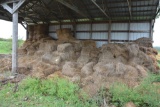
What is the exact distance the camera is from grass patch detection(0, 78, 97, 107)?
175 inches

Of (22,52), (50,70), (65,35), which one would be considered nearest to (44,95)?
(50,70)

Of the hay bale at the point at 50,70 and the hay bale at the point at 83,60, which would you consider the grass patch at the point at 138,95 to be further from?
the hay bale at the point at 50,70

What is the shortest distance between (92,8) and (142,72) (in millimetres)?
6344

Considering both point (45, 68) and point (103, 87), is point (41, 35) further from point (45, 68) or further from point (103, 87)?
point (103, 87)

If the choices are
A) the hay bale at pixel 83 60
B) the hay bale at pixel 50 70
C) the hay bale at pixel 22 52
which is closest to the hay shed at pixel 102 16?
the hay bale at pixel 22 52

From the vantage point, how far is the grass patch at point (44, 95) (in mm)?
4441

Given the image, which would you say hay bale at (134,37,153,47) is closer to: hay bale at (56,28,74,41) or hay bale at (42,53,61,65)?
hay bale at (56,28,74,41)

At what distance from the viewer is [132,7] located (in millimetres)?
9570

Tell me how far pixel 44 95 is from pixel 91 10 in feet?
25.3

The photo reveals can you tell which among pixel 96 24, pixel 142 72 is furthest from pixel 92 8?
pixel 142 72

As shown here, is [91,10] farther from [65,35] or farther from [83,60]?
[83,60]

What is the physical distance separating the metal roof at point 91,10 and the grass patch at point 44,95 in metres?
4.61

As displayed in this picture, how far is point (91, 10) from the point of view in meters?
10.8

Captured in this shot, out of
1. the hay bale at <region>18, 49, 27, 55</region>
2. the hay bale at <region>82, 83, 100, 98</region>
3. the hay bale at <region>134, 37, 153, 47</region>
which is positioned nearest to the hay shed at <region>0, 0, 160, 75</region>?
the hay bale at <region>134, 37, 153, 47</region>
